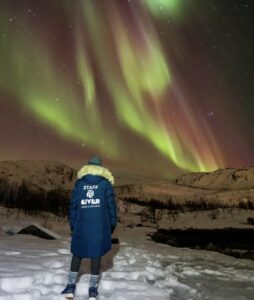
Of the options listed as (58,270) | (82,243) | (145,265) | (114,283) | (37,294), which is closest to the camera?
(37,294)

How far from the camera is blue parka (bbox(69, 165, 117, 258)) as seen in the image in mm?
5699

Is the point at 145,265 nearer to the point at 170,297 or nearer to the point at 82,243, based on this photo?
the point at 170,297

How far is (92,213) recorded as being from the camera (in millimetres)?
5777

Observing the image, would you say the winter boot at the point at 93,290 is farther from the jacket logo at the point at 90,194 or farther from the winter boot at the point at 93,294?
the jacket logo at the point at 90,194

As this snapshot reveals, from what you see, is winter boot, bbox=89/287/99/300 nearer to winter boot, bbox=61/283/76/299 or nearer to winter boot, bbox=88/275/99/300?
winter boot, bbox=88/275/99/300

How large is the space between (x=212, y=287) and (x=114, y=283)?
1.93 meters

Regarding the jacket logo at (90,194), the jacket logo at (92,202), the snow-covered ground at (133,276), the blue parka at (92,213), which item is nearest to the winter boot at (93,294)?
the snow-covered ground at (133,276)

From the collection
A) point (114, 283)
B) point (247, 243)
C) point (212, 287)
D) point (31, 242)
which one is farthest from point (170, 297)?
point (247, 243)

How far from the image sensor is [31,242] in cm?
1088

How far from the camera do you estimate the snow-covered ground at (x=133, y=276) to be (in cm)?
575

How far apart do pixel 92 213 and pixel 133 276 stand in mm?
2213

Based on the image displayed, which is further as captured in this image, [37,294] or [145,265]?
[145,265]

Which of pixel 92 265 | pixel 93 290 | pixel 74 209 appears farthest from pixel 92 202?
pixel 93 290

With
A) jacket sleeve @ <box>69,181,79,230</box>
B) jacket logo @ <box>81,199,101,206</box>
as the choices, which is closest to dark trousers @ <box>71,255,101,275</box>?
jacket sleeve @ <box>69,181,79,230</box>
